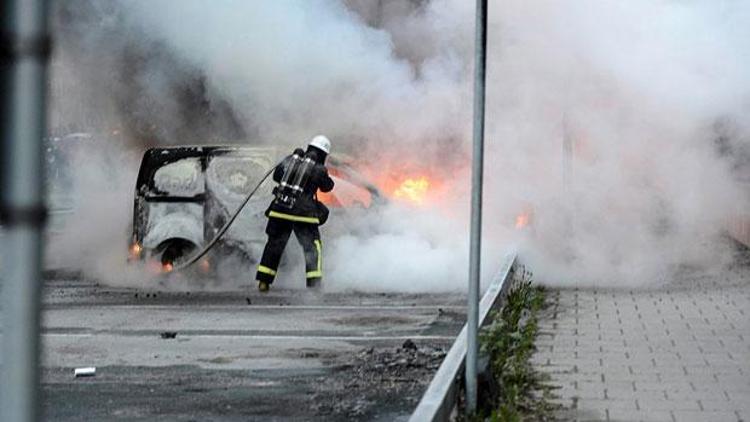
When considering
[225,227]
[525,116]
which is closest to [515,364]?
[225,227]

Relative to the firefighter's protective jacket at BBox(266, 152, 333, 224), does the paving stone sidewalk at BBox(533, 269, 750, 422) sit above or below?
below

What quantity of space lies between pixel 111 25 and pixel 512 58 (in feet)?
24.8

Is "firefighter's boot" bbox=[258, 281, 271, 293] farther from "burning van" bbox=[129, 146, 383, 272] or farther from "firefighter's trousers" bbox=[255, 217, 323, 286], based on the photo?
"burning van" bbox=[129, 146, 383, 272]

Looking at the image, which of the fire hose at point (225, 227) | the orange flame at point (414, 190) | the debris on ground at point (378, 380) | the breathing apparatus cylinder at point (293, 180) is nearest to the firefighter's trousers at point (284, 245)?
the breathing apparatus cylinder at point (293, 180)

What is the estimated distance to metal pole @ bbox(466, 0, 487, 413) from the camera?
7.13m

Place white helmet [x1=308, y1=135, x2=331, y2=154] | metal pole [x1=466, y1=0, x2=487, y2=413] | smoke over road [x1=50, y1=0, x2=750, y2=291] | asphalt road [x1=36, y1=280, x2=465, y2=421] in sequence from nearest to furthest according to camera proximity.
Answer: metal pole [x1=466, y1=0, x2=487, y2=413] → asphalt road [x1=36, y1=280, x2=465, y2=421] → white helmet [x1=308, y1=135, x2=331, y2=154] → smoke over road [x1=50, y1=0, x2=750, y2=291]

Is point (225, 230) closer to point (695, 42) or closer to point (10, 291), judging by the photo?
point (695, 42)

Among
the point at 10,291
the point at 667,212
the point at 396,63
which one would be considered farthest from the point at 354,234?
the point at 10,291

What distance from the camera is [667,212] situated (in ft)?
49.9

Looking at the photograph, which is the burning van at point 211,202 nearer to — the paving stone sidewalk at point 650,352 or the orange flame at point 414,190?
the orange flame at point 414,190

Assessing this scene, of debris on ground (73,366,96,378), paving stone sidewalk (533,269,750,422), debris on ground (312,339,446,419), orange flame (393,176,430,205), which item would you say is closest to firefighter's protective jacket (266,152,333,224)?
orange flame (393,176,430,205)

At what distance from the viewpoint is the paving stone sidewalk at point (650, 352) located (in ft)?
24.3

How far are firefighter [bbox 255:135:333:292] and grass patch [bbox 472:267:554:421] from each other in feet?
8.81

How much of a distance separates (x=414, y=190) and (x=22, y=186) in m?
13.1
